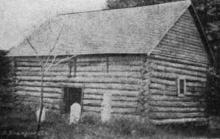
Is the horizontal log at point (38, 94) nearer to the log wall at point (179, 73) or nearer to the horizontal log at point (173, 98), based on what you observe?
the horizontal log at point (173, 98)

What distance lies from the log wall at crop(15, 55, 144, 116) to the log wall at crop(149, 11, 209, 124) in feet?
3.27

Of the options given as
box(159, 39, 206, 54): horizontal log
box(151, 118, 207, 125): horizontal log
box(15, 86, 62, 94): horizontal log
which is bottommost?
box(151, 118, 207, 125): horizontal log

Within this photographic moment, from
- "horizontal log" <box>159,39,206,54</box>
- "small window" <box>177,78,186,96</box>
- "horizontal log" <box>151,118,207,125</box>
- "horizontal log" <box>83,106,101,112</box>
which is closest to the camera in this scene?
"horizontal log" <box>151,118,207,125</box>

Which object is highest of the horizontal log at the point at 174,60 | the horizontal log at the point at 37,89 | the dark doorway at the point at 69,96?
the horizontal log at the point at 174,60

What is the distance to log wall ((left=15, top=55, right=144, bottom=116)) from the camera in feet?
57.7

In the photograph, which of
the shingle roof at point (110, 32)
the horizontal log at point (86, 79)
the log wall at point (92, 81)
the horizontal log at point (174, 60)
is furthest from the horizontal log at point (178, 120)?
the shingle roof at point (110, 32)

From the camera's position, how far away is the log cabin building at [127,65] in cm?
1759

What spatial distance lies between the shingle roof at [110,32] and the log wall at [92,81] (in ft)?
1.80

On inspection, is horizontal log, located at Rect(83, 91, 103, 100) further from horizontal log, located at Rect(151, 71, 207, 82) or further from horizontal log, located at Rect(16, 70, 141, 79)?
horizontal log, located at Rect(151, 71, 207, 82)

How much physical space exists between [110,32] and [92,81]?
10.7 ft

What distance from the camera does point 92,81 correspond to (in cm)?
1877

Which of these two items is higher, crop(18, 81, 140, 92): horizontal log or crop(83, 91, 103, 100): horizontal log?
crop(18, 81, 140, 92): horizontal log

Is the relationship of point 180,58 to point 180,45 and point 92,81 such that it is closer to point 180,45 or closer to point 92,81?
point 180,45

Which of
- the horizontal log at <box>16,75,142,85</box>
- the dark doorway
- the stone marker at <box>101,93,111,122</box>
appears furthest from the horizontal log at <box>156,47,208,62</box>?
the dark doorway
